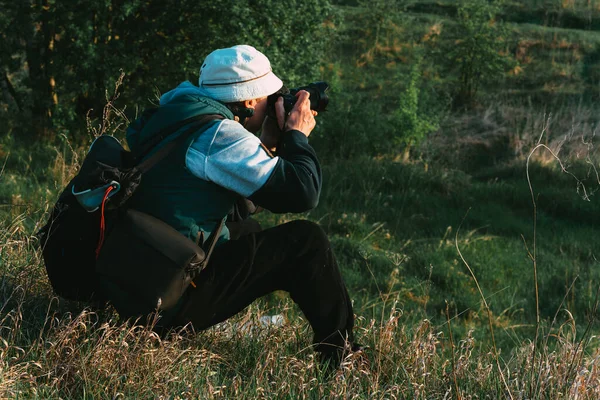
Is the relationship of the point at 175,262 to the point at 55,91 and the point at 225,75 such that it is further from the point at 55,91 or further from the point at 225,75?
the point at 55,91

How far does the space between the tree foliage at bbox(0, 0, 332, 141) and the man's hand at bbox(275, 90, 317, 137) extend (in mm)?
5623

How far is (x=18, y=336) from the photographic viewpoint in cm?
333

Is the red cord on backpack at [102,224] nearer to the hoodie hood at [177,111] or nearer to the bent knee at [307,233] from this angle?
the hoodie hood at [177,111]

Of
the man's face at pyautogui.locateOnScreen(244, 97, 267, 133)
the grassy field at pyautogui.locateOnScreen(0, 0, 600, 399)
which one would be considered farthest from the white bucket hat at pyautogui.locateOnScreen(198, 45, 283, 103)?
the grassy field at pyautogui.locateOnScreen(0, 0, 600, 399)

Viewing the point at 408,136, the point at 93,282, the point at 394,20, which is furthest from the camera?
the point at 394,20

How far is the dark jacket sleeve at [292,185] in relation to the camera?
312 centimetres

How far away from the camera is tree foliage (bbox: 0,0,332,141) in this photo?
926 cm

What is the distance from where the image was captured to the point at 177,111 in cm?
326

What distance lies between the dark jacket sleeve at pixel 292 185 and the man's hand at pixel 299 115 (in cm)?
17

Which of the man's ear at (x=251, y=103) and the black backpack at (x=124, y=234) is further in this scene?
the man's ear at (x=251, y=103)

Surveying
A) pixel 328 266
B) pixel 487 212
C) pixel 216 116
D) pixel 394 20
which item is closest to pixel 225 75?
pixel 216 116

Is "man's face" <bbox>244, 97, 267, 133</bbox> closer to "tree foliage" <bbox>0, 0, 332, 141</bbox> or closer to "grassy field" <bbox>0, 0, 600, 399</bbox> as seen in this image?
"grassy field" <bbox>0, 0, 600, 399</bbox>

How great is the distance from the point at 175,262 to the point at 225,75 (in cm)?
85

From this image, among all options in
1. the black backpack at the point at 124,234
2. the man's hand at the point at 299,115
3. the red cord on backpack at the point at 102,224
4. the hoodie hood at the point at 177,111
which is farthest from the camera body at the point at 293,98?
the red cord on backpack at the point at 102,224
